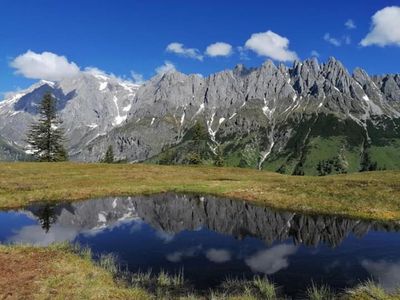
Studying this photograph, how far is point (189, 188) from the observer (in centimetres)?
6894

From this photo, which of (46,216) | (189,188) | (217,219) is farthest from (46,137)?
(217,219)

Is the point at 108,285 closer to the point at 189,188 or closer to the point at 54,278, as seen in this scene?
the point at 54,278

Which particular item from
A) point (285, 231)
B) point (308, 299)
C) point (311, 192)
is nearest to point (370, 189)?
point (311, 192)

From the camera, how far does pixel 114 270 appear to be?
2556 cm

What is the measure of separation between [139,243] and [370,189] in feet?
112

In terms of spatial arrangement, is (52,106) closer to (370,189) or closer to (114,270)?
(370,189)

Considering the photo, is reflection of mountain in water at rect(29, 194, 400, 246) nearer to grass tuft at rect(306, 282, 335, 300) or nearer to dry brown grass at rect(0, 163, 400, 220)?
dry brown grass at rect(0, 163, 400, 220)

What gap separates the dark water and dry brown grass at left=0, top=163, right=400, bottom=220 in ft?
14.3

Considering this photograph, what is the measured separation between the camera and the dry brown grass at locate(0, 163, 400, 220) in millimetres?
50219

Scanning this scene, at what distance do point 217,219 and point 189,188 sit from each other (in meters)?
23.1

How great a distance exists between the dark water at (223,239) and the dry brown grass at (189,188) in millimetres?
4363

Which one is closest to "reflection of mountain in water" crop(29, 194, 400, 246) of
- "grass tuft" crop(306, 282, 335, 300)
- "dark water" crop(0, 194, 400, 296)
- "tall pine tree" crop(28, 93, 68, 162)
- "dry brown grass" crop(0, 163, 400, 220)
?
"dark water" crop(0, 194, 400, 296)

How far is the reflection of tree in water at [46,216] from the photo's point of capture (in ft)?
136

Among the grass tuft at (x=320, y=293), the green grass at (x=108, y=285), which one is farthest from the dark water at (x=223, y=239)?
the green grass at (x=108, y=285)
